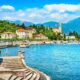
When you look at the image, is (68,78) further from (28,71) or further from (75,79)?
(28,71)

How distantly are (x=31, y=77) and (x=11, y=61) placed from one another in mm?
12274

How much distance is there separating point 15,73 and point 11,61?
1142cm

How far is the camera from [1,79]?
88.4 ft

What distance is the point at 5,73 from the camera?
103ft

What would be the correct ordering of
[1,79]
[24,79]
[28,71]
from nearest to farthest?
1. [1,79]
2. [24,79]
3. [28,71]

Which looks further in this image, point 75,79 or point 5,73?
point 75,79

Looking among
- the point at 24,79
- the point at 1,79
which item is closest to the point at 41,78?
the point at 24,79

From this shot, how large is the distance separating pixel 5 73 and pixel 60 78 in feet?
27.1

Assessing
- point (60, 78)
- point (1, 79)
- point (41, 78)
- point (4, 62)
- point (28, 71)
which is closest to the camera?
point (1, 79)

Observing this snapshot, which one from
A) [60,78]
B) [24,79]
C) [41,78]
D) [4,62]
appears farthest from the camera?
[4,62]

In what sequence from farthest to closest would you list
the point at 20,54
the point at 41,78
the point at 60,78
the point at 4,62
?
the point at 20,54
the point at 4,62
the point at 60,78
the point at 41,78

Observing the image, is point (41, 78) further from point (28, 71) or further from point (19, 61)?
point (19, 61)

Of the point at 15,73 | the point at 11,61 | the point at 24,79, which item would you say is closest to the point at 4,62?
the point at 11,61

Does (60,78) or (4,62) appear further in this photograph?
(4,62)
